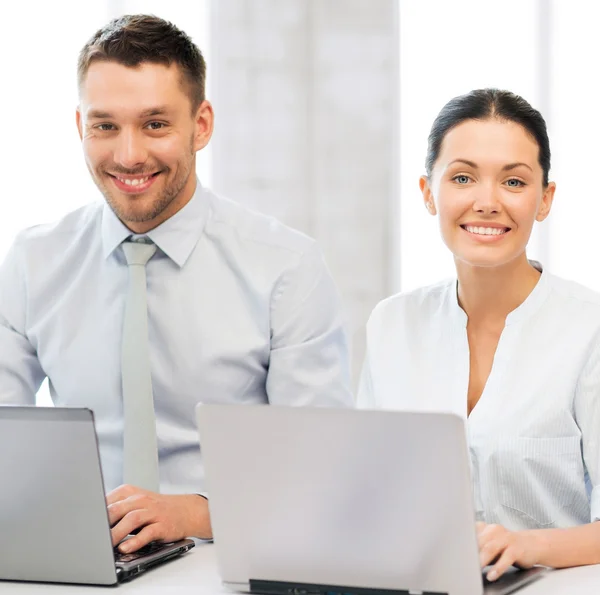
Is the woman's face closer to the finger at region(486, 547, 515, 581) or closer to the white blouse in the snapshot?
the white blouse

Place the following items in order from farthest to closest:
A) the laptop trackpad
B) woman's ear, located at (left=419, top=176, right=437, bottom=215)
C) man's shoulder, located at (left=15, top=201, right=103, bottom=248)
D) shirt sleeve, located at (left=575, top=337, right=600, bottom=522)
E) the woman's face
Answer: man's shoulder, located at (left=15, top=201, right=103, bottom=248), woman's ear, located at (left=419, top=176, right=437, bottom=215), the woman's face, shirt sleeve, located at (left=575, top=337, right=600, bottom=522), the laptop trackpad

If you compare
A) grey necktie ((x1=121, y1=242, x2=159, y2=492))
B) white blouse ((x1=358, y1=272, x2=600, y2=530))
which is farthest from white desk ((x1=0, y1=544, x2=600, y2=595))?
grey necktie ((x1=121, y1=242, x2=159, y2=492))

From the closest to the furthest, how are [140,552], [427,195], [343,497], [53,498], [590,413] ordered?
1. [343,497]
2. [53,498]
3. [140,552]
4. [590,413]
5. [427,195]

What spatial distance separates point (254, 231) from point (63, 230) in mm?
406

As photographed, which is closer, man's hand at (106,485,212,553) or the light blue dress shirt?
man's hand at (106,485,212,553)

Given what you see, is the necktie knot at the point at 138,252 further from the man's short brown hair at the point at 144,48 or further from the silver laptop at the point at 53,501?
the silver laptop at the point at 53,501

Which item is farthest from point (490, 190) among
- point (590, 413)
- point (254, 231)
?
point (254, 231)

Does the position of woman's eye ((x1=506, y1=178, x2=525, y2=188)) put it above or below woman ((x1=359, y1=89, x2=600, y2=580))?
above

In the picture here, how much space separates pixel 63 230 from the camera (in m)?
2.19

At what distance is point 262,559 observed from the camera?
1.31 m

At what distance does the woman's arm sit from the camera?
1.37m

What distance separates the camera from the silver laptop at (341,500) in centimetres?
119

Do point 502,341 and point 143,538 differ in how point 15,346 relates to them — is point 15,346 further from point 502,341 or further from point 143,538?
point 502,341

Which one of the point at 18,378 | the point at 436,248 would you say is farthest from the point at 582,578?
the point at 436,248
